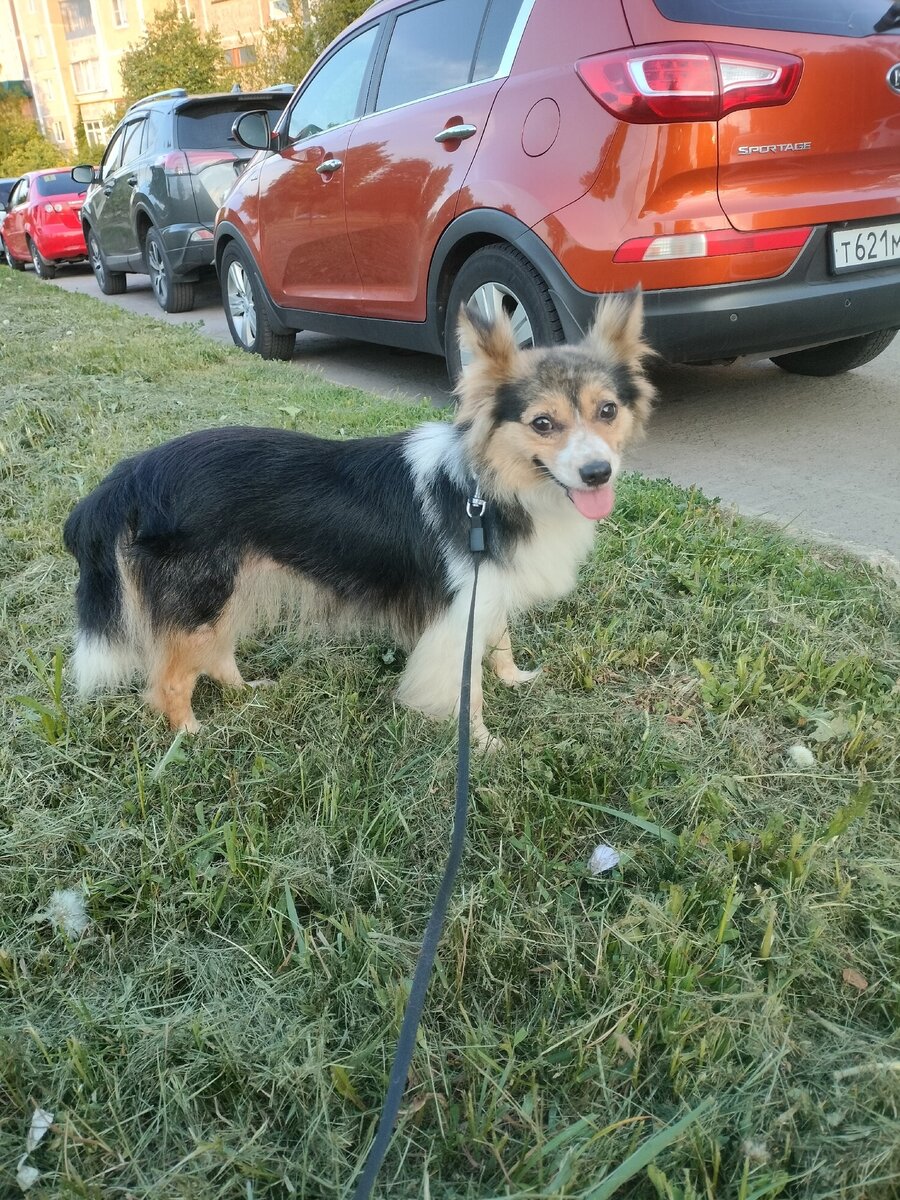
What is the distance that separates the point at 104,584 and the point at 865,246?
3.77 metres

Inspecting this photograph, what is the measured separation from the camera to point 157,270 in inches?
379

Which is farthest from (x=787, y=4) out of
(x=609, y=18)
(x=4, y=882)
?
(x=4, y=882)

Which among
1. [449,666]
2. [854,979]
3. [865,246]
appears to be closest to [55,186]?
[865,246]

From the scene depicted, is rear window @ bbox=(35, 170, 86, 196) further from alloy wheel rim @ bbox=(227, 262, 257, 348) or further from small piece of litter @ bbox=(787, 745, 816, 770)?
small piece of litter @ bbox=(787, 745, 816, 770)

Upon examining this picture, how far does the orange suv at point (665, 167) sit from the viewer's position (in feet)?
11.1

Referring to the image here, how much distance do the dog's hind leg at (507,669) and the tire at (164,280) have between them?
8.17 meters

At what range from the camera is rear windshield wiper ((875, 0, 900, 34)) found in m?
3.65

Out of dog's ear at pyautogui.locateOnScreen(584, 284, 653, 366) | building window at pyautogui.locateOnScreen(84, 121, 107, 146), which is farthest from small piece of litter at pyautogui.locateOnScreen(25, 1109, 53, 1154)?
building window at pyautogui.locateOnScreen(84, 121, 107, 146)

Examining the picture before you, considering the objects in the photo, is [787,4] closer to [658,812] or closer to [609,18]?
[609,18]

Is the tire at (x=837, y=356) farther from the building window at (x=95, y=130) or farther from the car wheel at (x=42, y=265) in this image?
the building window at (x=95, y=130)

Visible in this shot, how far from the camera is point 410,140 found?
15.5 feet

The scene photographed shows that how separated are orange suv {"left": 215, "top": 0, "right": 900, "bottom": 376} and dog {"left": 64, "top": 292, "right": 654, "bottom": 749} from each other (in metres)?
1.39

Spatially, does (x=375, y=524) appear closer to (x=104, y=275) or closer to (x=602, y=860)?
(x=602, y=860)

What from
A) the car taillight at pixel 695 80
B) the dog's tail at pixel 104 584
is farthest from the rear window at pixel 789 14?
the dog's tail at pixel 104 584
